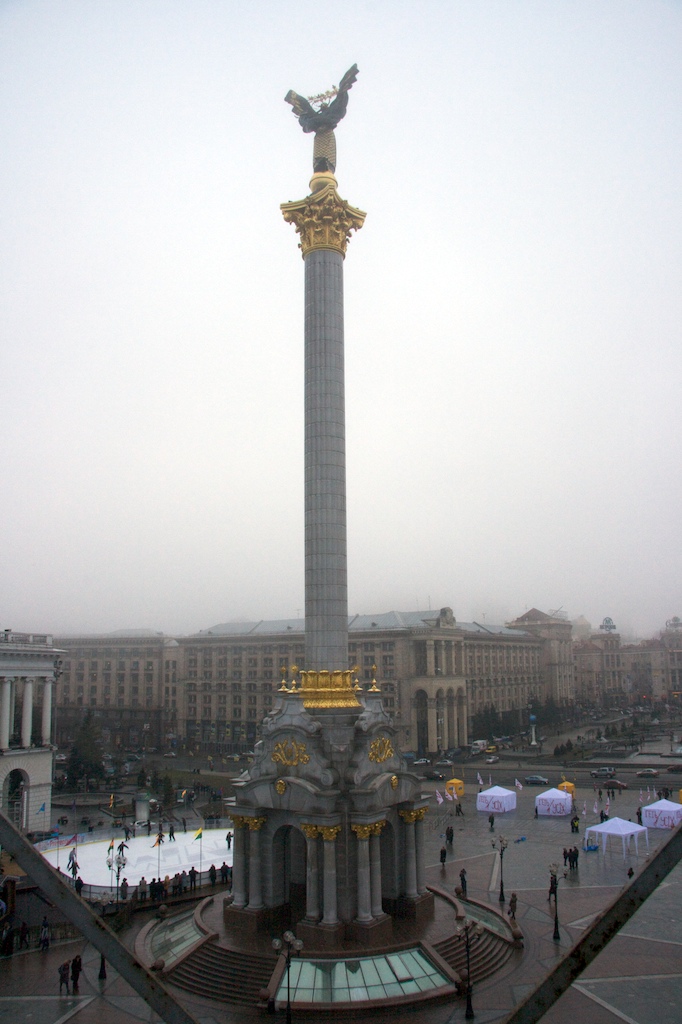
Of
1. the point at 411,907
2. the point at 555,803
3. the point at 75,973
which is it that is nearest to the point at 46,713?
the point at 75,973

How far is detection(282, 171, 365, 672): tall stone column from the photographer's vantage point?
32.8 metres

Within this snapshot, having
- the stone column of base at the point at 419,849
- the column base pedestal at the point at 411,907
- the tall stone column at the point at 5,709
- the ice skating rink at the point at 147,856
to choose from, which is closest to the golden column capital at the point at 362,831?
the stone column of base at the point at 419,849

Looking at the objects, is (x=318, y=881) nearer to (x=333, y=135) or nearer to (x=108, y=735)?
(x=333, y=135)

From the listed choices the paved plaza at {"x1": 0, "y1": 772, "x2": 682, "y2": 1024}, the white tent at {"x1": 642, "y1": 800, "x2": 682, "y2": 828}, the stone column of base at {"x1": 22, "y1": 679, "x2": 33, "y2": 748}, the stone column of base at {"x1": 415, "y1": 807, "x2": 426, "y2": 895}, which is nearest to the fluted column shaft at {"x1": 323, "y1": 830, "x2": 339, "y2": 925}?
Result: the paved plaza at {"x1": 0, "y1": 772, "x2": 682, "y2": 1024}

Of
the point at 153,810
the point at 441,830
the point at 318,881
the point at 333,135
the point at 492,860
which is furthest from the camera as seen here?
the point at 153,810

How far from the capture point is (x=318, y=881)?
92.4 ft

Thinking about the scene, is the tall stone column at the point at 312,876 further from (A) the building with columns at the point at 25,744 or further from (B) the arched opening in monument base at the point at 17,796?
(B) the arched opening in monument base at the point at 17,796

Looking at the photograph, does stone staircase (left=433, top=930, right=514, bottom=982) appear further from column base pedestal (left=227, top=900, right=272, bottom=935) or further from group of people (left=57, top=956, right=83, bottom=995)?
group of people (left=57, top=956, right=83, bottom=995)

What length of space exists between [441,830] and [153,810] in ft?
71.6

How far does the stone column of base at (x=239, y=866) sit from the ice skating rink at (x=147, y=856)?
9.32 metres

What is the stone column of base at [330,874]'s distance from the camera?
90.7 feet

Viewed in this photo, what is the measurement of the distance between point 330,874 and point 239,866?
4.41 m

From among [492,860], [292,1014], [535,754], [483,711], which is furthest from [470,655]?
[292,1014]

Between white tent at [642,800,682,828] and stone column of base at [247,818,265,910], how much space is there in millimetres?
29076
